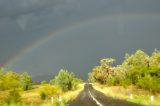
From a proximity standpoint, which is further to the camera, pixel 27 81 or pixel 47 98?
pixel 27 81

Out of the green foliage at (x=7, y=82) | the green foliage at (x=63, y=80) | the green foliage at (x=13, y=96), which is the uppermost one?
the green foliage at (x=63, y=80)

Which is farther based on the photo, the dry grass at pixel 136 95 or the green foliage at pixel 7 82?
the green foliage at pixel 7 82

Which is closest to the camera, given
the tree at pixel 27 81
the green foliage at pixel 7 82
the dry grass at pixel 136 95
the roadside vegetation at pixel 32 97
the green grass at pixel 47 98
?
the dry grass at pixel 136 95

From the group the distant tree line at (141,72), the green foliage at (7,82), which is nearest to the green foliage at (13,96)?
the green foliage at (7,82)

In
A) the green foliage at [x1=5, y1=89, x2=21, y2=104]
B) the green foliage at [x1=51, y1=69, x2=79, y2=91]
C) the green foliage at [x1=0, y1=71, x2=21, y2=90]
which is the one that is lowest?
the green foliage at [x1=5, y1=89, x2=21, y2=104]

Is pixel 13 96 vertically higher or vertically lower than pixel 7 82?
lower

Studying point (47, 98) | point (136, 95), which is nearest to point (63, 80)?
point (47, 98)

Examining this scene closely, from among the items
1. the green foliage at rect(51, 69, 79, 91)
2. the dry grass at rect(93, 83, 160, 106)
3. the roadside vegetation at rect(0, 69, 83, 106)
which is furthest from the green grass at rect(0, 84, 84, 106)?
the green foliage at rect(51, 69, 79, 91)

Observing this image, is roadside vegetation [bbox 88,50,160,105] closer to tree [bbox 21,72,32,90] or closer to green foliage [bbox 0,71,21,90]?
green foliage [bbox 0,71,21,90]

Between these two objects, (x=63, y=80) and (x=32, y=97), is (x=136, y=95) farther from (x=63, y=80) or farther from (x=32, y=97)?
(x=63, y=80)

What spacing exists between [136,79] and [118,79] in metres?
39.5

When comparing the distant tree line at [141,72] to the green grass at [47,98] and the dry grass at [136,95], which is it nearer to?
the dry grass at [136,95]

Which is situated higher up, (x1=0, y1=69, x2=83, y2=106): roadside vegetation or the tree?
the tree

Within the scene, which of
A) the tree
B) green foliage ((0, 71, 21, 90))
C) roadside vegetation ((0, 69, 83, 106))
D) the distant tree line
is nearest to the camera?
roadside vegetation ((0, 69, 83, 106))
